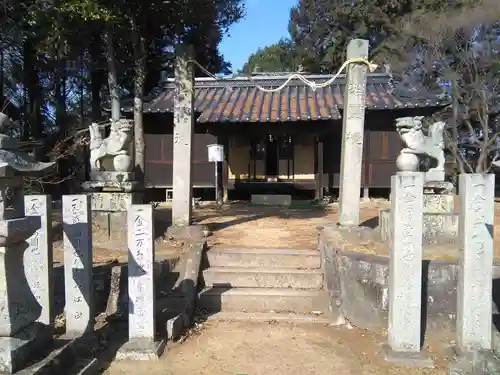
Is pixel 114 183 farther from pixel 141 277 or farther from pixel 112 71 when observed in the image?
pixel 112 71

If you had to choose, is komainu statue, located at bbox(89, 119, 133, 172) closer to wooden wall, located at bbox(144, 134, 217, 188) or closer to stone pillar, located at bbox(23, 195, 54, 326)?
stone pillar, located at bbox(23, 195, 54, 326)

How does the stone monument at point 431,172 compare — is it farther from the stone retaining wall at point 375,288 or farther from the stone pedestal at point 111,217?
the stone pedestal at point 111,217

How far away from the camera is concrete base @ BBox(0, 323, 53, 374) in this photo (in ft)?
11.2

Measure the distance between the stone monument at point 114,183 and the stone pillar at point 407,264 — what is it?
4.77 metres

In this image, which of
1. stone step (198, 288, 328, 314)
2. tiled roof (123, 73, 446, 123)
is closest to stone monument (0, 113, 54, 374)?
stone step (198, 288, 328, 314)

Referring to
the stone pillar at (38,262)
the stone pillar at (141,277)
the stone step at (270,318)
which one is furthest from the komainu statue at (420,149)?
the stone pillar at (38,262)

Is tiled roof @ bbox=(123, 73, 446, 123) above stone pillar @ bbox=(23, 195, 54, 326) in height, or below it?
above

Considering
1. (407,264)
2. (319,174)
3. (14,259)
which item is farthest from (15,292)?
(319,174)

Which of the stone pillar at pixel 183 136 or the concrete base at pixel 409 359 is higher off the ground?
the stone pillar at pixel 183 136

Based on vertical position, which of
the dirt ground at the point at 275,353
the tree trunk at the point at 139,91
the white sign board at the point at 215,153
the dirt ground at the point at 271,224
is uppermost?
the tree trunk at the point at 139,91

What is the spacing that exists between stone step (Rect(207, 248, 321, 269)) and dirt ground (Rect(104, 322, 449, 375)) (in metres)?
1.35

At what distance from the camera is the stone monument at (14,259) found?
11.2ft

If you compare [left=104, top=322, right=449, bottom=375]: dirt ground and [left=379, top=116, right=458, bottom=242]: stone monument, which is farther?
[left=379, top=116, right=458, bottom=242]: stone monument

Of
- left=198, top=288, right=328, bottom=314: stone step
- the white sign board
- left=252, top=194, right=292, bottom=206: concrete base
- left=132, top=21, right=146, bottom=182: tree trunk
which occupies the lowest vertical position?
left=198, top=288, right=328, bottom=314: stone step
